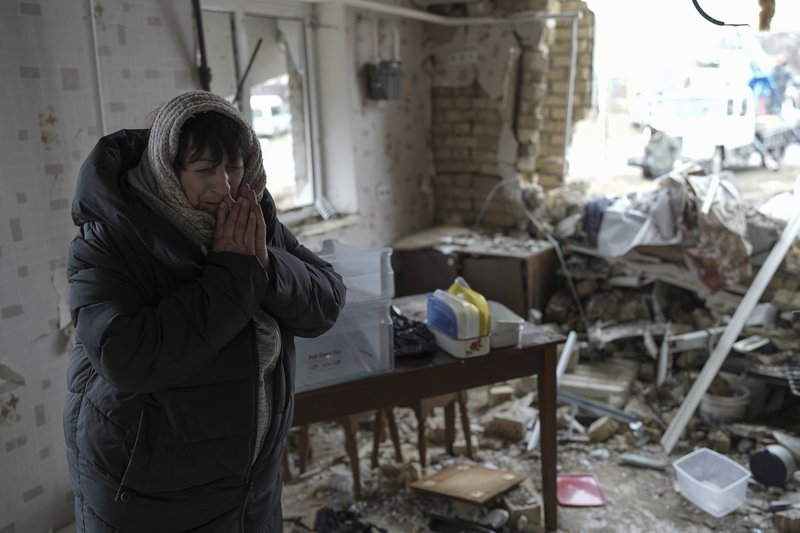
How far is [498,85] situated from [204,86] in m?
2.37

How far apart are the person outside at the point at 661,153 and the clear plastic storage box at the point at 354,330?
4.45 metres

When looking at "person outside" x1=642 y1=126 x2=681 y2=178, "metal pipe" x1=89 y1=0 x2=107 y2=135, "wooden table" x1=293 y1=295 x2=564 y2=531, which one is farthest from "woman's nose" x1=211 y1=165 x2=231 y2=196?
"person outside" x1=642 y1=126 x2=681 y2=178

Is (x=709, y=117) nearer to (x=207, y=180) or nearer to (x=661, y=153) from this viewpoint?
(x=661, y=153)

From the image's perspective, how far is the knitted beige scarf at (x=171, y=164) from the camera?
1440mm

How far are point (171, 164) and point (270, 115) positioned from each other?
9.37ft

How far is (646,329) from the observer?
14.6 feet

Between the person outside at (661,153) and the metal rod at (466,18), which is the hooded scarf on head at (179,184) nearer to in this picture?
the metal rod at (466,18)

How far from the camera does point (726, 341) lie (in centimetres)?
367

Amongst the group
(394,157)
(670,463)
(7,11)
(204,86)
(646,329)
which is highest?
(7,11)

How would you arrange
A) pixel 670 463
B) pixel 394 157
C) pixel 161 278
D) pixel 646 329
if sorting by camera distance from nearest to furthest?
pixel 161 278 → pixel 670 463 → pixel 646 329 → pixel 394 157

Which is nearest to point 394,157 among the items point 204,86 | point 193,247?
point 204,86

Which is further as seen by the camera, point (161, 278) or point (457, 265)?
point (457, 265)

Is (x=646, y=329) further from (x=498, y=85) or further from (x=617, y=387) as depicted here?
(x=498, y=85)

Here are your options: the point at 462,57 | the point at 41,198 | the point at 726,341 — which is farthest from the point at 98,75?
the point at 726,341
